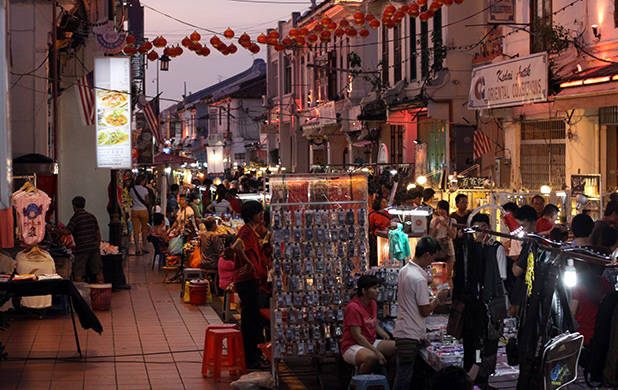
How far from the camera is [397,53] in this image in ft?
112

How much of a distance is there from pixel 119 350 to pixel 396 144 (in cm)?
2534

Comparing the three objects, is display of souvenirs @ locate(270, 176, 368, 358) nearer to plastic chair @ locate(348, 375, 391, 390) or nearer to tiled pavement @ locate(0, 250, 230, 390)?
tiled pavement @ locate(0, 250, 230, 390)

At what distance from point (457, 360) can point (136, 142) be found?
30.4 metres

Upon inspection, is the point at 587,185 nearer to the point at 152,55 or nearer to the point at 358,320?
the point at 358,320

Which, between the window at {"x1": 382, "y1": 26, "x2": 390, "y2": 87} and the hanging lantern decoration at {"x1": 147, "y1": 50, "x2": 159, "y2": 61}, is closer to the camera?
the hanging lantern decoration at {"x1": 147, "y1": 50, "x2": 159, "y2": 61}

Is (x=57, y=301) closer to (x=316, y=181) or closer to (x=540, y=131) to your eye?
(x=316, y=181)

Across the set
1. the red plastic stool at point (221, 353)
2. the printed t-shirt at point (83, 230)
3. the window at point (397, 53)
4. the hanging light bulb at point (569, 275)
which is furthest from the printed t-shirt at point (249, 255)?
the window at point (397, 53)

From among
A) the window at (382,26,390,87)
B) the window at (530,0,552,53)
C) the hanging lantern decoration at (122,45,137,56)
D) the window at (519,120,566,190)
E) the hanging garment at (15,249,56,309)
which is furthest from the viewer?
the window at (382,26,390,87)

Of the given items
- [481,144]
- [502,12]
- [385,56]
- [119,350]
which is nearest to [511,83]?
[502,12]

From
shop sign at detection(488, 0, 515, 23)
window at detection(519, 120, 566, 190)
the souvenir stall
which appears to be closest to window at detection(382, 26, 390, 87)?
window at detection(519, 120, 566, 190)

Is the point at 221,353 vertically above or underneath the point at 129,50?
underneath

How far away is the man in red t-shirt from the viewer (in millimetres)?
9641

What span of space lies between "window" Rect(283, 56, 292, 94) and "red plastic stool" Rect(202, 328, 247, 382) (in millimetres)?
44113

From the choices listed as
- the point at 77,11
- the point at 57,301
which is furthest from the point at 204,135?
the point at 57,301
